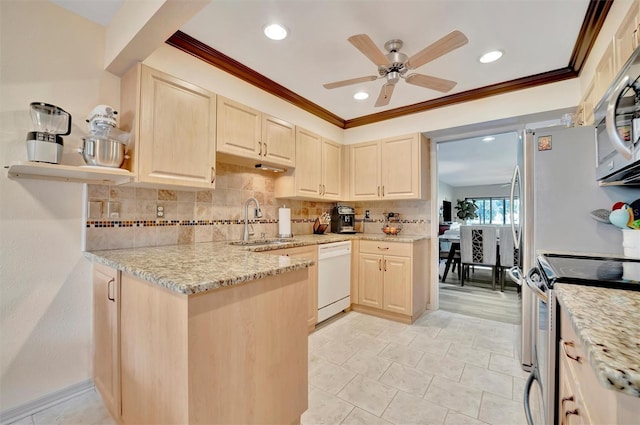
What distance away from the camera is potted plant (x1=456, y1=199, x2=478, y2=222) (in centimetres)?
996

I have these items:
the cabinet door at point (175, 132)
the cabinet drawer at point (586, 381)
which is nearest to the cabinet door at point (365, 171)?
the cabinet door at point (175, 132)

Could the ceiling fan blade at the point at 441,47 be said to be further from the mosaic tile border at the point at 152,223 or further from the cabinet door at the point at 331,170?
the mosaic tile border at the point at 152,223

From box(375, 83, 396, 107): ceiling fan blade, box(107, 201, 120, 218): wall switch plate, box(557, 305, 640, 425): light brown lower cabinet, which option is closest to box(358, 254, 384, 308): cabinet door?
box(375, 83, 396, 107): ceiling fan blade

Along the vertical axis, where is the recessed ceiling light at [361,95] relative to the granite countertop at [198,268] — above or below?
above

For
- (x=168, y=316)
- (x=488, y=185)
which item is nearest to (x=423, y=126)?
(x=168, y=316)

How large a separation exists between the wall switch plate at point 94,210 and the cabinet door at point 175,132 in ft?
1.30

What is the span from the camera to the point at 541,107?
8.56 ft

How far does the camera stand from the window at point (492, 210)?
9953 millimetres

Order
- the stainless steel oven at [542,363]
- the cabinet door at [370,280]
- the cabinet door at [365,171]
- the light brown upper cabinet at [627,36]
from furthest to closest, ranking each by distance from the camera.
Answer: the cabinet door at [365,171]
the cabinet door at [370,280]
the light brown upper cabinet at [627,36]
the stainless steel oven at [542,363]

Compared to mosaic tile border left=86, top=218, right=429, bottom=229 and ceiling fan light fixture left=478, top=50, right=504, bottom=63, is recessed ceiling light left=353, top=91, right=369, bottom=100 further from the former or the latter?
mosaic tile border left=86, top=218, right=429, bottom=229

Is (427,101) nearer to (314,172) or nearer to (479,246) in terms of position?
(314,172)

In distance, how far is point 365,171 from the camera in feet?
12.0

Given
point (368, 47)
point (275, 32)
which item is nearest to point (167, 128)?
point (275, 32)

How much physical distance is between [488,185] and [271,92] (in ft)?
31.7
